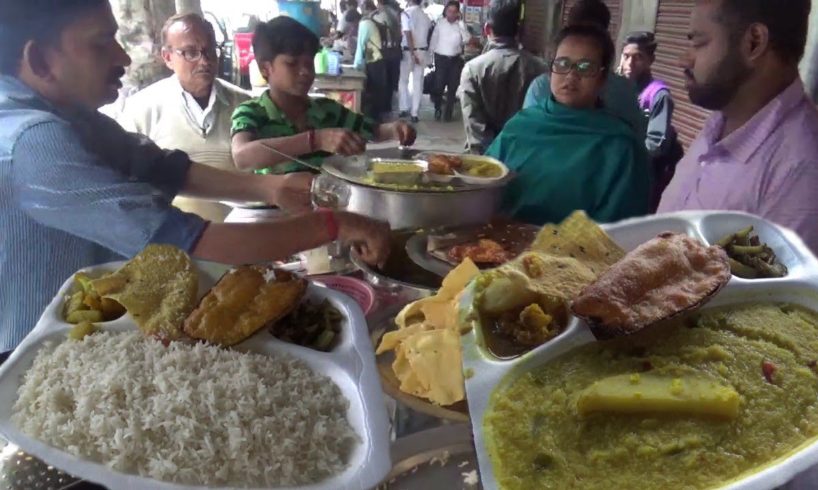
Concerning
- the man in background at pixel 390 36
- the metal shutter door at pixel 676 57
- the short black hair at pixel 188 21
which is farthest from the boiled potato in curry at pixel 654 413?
the man in background at pixel 390 36

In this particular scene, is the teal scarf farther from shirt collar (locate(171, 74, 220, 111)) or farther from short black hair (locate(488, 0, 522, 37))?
short black hair (locate(488, 0, 522, 37))

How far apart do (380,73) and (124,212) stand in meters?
6.32

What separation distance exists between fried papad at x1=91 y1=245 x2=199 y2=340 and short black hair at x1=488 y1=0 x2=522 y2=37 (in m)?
2.51

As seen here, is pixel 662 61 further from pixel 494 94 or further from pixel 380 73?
pixel 380 73

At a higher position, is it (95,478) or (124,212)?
(124,212)

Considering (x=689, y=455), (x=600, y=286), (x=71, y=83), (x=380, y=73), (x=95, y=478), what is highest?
(x=71, y=83)

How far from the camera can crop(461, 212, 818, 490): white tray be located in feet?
1.77

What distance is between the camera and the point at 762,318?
711 millimetres

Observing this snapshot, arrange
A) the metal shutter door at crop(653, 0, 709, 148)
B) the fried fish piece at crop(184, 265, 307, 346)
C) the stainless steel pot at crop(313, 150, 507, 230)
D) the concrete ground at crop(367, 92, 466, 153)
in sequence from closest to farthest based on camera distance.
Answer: the fried fish piece at crop(184, 265, 307, 346)
the stainless steel pot at crop(313, 150, 507, 230)
the metal shutter door at crop(653, 0, 709, 148)
the concrete ground at crop(367, 92, 466, 153)

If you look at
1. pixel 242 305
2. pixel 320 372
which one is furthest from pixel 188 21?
pixel 320 372

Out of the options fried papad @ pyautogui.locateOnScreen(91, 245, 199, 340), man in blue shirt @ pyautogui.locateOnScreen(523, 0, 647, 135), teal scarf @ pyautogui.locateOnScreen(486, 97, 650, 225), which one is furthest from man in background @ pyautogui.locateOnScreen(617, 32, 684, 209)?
fried papad @ pyautogui.locateOnScreen(91, 245, 199, 340)

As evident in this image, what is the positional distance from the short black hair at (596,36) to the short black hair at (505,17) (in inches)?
52.0

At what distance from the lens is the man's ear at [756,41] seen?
1095 mm

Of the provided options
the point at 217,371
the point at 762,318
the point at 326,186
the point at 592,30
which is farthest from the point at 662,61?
the point at 217,371
